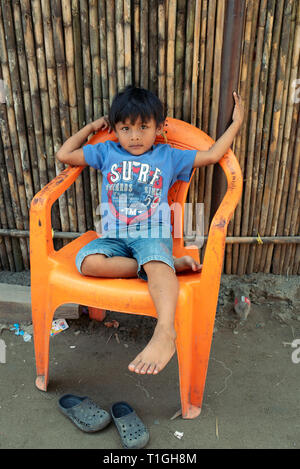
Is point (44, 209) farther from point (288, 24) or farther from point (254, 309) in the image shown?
point (288, 24)

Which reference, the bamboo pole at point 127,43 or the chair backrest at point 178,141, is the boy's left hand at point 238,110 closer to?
the chair backrest at point 178,141

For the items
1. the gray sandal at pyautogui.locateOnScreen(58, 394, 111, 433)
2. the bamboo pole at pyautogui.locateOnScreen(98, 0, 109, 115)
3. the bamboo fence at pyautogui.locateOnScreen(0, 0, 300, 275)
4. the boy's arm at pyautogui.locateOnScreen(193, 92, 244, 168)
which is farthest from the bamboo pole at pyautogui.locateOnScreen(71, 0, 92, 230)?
the gray sandal at pyautogui.locateOnScreen(58, 394, 111, 433)

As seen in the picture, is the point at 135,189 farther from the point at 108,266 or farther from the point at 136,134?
the point at 108,266

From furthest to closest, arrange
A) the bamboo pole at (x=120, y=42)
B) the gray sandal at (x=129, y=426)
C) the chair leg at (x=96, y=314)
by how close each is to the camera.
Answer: the chair leg at (x=96, y=314), the bamboo pole at (x=120, y=42), the gray sandal at (x=129, y=426)

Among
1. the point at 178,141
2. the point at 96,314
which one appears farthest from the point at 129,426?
the point at 178,141

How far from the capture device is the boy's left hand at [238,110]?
1921 mm

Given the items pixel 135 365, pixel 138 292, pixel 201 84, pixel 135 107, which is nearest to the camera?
pixel 135 365

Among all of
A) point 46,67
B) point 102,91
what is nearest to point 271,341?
point 102,91

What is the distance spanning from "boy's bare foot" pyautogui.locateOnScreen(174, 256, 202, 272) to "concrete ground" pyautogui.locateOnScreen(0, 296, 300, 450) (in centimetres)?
62

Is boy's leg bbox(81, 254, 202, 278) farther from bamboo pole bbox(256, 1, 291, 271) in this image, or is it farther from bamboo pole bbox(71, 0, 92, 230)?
bamboo pole bbox(256, 1, 291, 271)

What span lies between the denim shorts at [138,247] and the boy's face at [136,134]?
419mm

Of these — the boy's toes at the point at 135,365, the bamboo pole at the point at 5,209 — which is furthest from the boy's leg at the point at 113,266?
the bamboo pole at the point at 5,209

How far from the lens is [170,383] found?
6.18 ft

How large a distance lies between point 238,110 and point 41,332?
1.52 m
